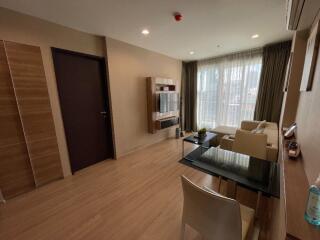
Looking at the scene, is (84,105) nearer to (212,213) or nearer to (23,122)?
(23,122)

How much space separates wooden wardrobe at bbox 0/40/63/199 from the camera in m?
1.83

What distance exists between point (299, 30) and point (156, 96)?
2665mm

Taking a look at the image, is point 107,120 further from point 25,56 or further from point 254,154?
point 254,154

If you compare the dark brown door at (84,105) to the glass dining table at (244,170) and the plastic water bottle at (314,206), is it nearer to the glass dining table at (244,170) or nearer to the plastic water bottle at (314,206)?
the glass dining table at (244,170)

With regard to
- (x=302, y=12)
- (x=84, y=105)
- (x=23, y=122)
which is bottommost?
(x=23, y=122)

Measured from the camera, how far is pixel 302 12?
134 cm

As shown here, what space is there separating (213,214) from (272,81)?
3658 millimetres

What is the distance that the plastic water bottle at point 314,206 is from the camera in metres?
0.56

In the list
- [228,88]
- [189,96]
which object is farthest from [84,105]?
[228,88]

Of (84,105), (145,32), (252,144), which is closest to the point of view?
(252,144)

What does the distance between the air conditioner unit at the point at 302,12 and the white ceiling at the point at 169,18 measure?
339mm

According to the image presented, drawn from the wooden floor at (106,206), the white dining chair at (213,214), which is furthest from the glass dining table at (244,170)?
the wooden floor at (106,206)

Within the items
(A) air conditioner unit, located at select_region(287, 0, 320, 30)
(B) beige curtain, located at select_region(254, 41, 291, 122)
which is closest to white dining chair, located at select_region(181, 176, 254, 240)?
(A) air conditioner unit, located at select_region(287, 0, 320, 30)

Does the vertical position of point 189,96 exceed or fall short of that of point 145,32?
it falls short
